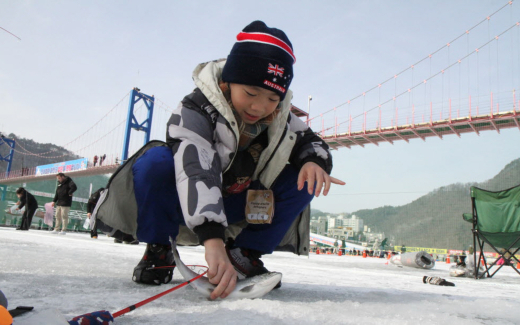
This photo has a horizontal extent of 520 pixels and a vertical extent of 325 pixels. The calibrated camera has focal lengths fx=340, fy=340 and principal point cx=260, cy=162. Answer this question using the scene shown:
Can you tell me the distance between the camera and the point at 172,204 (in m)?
0.89

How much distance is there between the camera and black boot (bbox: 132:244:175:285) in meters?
0.82

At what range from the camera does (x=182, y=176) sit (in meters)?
0.72

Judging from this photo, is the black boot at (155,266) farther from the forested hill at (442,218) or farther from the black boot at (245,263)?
the forested hill at (442,218)

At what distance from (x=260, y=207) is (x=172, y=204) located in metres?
0.24

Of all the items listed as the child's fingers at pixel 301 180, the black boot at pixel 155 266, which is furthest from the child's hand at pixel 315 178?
the black boot at pixel 155 266

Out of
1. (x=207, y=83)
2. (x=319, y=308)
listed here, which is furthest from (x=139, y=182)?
(x=319, y=308)

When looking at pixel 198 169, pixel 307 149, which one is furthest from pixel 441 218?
pixel 198 169

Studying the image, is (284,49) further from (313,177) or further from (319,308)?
(319,308)

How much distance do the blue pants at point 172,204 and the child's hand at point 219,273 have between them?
295mm

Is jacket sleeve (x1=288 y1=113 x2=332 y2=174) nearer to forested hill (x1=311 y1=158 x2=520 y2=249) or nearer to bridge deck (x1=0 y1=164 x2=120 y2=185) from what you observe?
bridge deck (x1=0 y1=164 x2=120 y2=185)

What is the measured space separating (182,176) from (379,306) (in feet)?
1.53

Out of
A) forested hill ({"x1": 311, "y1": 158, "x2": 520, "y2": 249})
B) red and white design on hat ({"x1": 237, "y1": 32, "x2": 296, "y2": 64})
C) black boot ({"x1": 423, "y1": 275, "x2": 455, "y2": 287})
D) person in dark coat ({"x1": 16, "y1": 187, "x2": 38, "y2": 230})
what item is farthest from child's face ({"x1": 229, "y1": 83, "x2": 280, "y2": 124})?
forested hill ({"x1": 311, "y1": 158, "x2": 520, "y2": 249})

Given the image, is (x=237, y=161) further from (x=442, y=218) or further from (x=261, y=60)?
(x=442, y=218)

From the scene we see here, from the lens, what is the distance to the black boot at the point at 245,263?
2.83ft
